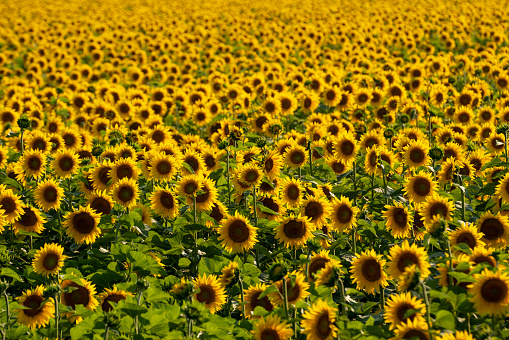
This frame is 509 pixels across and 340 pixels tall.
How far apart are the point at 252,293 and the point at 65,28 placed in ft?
73.0

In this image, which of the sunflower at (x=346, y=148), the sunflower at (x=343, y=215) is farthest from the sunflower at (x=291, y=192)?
the sunflower at (x=346, y=148)

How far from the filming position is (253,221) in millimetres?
6738

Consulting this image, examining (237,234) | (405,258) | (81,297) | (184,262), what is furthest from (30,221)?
(405,258)

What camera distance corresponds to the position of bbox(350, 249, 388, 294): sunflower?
15.8 ft

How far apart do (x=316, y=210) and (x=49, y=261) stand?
2.83 metres

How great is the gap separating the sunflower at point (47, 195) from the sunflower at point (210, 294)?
8.40ft

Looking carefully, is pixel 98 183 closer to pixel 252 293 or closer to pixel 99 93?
pixel 252 293

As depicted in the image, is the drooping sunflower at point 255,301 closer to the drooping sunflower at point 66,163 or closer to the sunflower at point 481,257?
the sunflower at point 481,257

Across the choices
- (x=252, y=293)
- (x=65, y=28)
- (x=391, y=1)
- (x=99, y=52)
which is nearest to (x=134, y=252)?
(x=252, y=293)

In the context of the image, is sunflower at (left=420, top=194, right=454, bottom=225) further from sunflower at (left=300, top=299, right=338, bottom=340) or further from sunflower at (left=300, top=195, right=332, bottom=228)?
sunflower at (left=300, top=299, right=338, bottom=340)

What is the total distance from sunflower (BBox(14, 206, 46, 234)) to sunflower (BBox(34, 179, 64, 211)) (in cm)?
16

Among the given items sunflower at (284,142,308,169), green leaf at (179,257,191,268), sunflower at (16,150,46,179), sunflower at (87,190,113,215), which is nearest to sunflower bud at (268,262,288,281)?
green leaf at (179,257,191,268)

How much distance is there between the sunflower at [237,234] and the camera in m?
5.97

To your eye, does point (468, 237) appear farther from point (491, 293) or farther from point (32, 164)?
point (32, 164)
